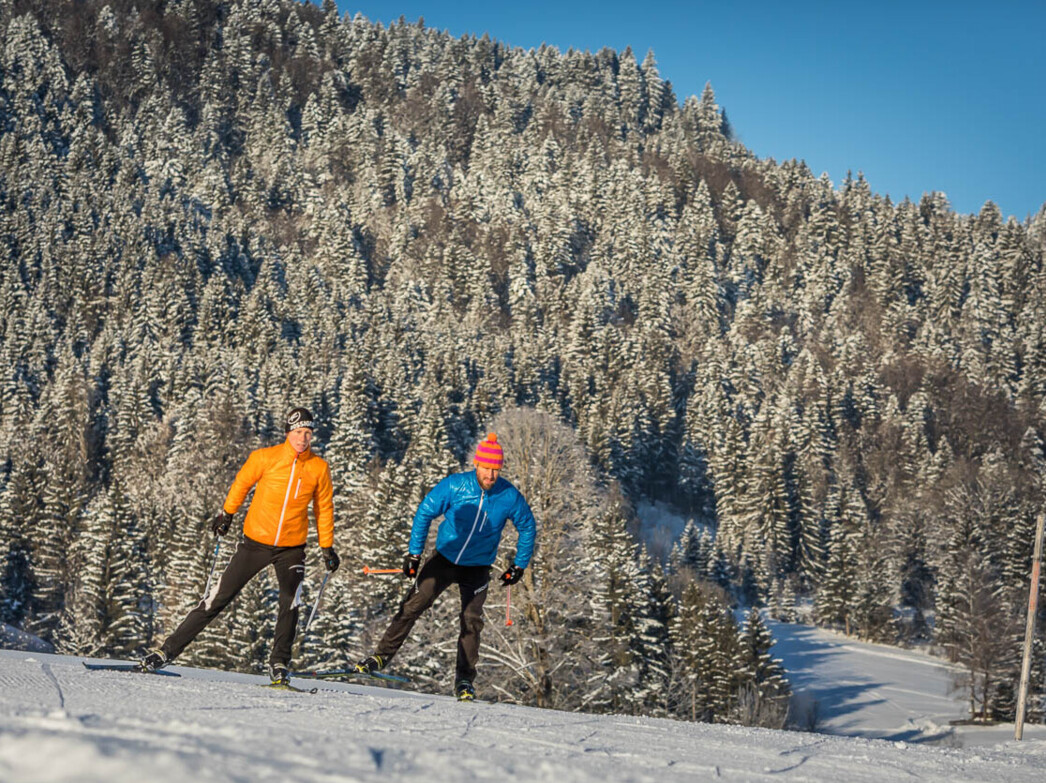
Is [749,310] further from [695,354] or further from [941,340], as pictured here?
[941,340]

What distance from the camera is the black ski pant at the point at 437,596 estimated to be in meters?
8.27

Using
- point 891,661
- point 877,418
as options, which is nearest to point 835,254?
point 877,418

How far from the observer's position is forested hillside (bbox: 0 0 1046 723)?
36.4 m

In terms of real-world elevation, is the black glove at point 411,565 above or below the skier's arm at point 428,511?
below

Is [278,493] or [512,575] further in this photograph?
[512,575]

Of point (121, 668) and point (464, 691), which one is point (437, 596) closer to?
point (464, 691)

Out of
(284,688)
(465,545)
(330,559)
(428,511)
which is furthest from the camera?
(465,545)

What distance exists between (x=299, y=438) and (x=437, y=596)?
189 centimetres

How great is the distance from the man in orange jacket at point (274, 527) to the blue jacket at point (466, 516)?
2.81 feet

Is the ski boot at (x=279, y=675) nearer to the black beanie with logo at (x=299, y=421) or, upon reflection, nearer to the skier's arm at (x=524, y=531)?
the black beanie with logo at (x=299, y=421)

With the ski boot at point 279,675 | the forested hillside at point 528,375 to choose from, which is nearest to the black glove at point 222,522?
the ski boot at point 279,675

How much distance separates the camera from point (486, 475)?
8.06m

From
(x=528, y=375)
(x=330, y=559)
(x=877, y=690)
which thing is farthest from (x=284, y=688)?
(x=528, y=375)

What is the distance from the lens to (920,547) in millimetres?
78000
